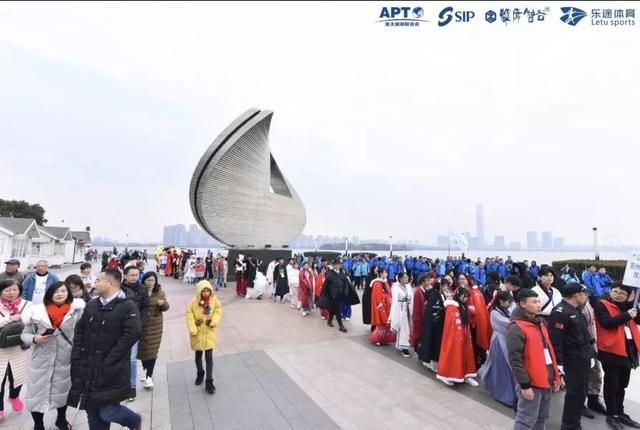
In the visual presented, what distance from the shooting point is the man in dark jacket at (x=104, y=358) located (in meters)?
2.70

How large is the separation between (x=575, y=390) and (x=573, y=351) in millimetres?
411

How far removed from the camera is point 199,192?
17.6 m

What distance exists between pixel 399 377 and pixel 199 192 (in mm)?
15326

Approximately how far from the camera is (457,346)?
4.75 m

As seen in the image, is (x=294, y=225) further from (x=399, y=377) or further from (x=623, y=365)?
(x=623, y=365)

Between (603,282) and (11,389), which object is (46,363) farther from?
(603,282)

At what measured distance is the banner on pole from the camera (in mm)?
3609

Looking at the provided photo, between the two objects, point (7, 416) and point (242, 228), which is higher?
point (242, 228)

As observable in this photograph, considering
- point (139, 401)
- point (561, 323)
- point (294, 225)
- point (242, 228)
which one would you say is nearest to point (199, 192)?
point (242, 228)

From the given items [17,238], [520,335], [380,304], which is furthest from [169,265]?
[520,335]

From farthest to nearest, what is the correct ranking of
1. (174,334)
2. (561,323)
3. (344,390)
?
(174,334), (344,390), (561,323)

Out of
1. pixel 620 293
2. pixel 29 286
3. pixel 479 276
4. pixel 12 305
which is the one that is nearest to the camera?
pixel 12 305

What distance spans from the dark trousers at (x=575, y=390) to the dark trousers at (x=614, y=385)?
645 millimetres

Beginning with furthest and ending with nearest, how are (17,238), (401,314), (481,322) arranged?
(17,238) < (401,314) < (481,322)
